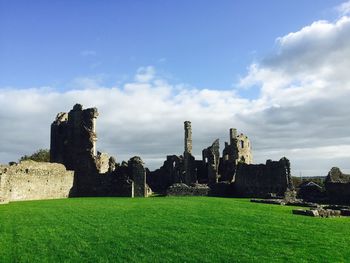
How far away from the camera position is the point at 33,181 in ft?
100

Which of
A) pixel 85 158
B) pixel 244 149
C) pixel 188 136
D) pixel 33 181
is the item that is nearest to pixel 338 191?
pixel 244 149

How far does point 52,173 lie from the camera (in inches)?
1313

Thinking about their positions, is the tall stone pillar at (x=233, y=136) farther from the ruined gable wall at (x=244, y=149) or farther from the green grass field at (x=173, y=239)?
the green grass field at (x=173, y=239)

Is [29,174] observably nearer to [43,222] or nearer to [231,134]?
[43,222]

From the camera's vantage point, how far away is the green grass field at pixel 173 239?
9703 millimetres

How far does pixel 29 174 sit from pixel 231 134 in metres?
25.4

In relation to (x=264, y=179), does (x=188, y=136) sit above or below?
above

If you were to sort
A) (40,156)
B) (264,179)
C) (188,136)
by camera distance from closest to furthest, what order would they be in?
(264,179) → (188,136) → (40,156)

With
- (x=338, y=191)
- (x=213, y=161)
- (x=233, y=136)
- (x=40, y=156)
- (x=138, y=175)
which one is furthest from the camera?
(x=40, y=156)

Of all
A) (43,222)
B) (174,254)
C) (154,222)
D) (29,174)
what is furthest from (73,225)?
(29,174)

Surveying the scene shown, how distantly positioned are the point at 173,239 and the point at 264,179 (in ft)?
84.2

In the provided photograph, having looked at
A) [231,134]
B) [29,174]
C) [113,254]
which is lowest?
[113,254]

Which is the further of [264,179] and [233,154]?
[233,154]

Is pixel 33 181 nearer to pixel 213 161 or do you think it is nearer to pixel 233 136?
pixel 213 161
